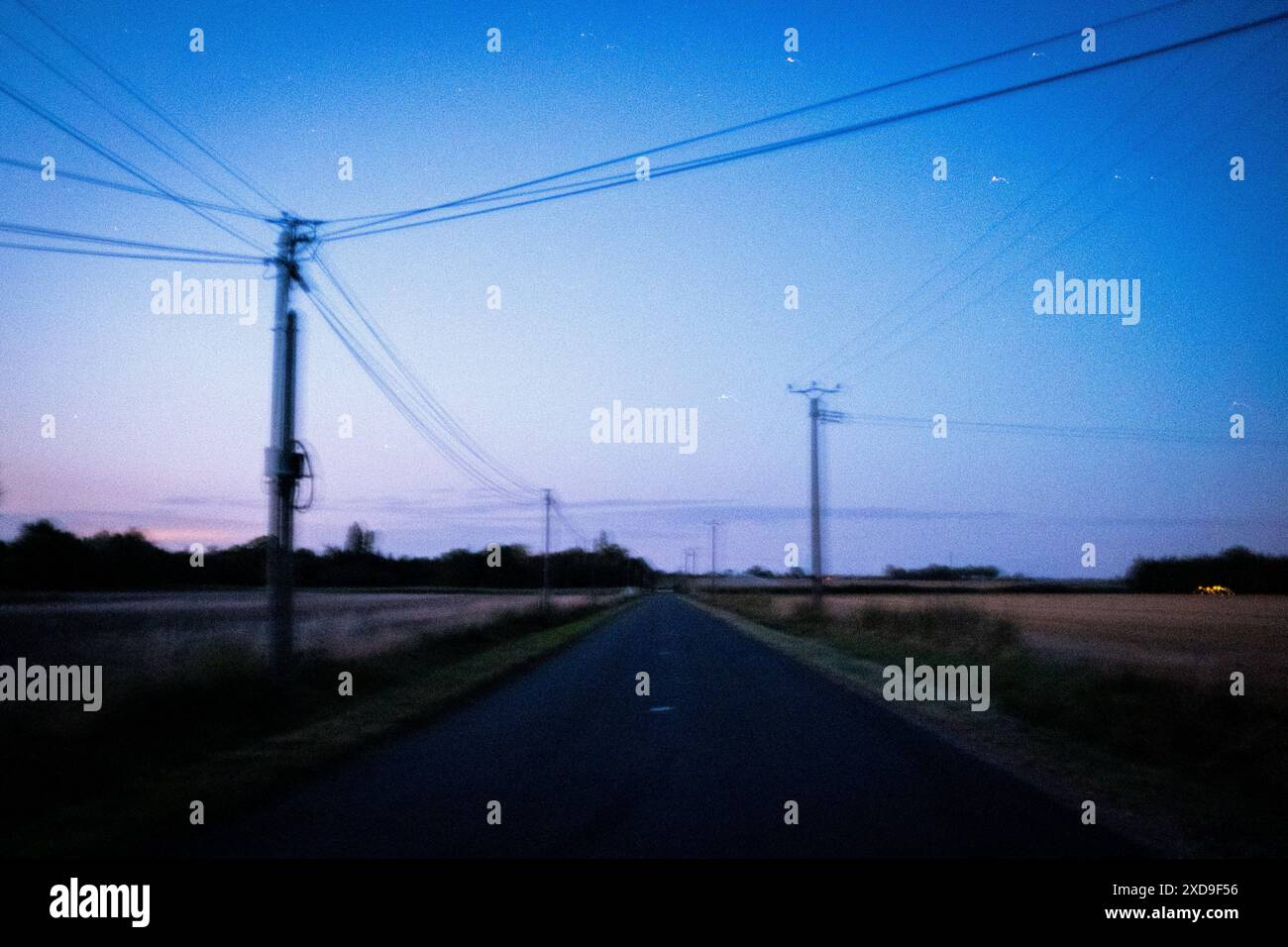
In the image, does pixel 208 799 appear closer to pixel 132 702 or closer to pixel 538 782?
pixel 538 782

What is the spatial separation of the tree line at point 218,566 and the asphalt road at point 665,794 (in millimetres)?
8449

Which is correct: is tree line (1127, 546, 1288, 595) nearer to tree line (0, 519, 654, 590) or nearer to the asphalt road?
tree line (0, 519, 654, 590)

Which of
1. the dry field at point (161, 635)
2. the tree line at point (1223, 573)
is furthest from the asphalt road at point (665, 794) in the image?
the tree line at point (1223, 573)

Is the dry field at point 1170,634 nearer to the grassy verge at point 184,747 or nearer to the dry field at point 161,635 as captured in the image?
the grassy verge at point 184,747

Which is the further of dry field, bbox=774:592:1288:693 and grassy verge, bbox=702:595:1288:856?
dry field, bbox=774:592:1288:693

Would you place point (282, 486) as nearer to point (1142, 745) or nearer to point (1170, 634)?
point (1142, 745)

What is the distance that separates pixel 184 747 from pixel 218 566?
81.8m

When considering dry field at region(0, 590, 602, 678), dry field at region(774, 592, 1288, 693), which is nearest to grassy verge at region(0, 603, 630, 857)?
dry field at region(0, 590, 602, 678)

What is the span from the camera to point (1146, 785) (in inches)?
363

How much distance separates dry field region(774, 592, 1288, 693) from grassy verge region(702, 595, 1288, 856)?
6.58ft

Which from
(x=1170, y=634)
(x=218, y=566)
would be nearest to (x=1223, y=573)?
(x=1170, y=634)

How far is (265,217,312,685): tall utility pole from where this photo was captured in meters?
14.7

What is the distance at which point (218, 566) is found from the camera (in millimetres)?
85562
